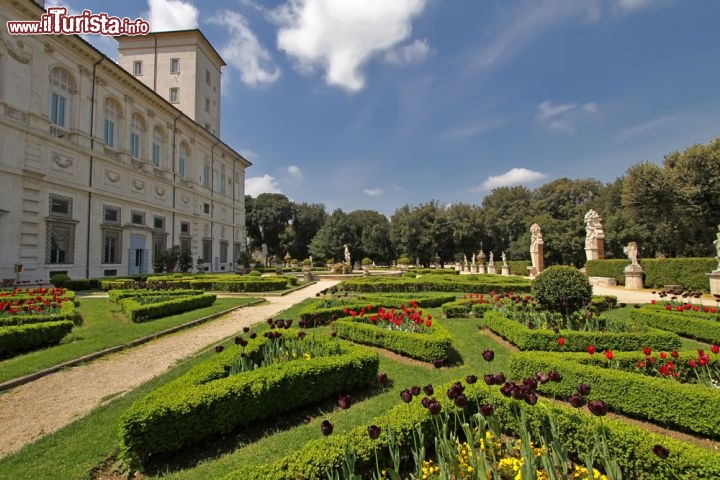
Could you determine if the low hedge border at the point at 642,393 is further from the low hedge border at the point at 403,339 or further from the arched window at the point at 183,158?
the arched window at the point at 183,158

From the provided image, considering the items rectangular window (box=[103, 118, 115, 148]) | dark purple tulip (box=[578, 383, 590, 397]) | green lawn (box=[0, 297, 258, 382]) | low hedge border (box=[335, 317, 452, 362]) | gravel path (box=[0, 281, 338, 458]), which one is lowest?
gravel path (box=[0, 281, 338, 458])

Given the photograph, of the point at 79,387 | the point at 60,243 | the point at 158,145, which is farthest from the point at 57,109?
the point at 79,387

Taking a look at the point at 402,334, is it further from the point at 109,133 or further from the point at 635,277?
the point at 109,133

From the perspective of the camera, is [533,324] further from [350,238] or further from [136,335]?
[350,238]

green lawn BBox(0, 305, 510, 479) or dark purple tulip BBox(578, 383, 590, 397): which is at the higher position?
dark purple tulip BBox(578, 383, 590, 397)

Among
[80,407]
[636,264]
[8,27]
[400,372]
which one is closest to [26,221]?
[8,27]

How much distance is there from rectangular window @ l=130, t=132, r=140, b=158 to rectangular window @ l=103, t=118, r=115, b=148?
1.79 metres

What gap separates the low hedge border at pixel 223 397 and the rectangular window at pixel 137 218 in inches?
1045

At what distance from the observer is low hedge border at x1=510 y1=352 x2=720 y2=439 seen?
3701 millimetres

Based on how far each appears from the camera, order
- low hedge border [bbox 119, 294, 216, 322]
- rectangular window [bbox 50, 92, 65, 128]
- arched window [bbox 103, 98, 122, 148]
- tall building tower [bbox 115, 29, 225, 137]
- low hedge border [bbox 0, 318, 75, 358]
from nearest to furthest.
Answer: low hedge border [bbox 0, 318, 75, 358] → low hedge border [bbox 119, 294, 216, 322] → rectangular window [bbox 50, 92, 65, 128] → arched window [bbox 103, 98, 122, 148] → tall building tower [bbox 115, 29, 225, 137]

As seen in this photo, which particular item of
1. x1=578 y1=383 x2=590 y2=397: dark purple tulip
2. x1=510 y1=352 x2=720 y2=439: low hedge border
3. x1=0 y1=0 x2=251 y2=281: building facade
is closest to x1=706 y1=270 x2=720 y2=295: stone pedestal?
x1=510 y1=352 x2=720 y2=439: low hedge border

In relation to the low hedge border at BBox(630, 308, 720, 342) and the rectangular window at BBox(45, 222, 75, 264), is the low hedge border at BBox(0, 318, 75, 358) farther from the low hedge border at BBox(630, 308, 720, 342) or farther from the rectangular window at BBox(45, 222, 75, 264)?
the rectangular window at BBox(45, 222, 75, 264)

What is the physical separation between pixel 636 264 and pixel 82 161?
3556cm

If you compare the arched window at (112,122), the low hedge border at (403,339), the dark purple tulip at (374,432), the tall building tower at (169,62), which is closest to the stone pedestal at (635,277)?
the low hedge border at (403,339)
